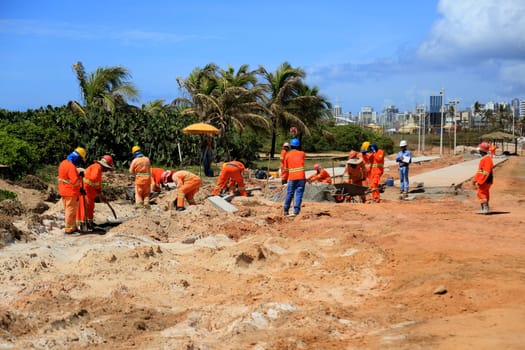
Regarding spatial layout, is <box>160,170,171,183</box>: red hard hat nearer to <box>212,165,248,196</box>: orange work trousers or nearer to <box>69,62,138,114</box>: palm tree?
<box>212,165,248,196</box>: orange work trousers

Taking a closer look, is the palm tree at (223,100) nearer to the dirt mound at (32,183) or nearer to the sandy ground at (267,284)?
the dirt mound at (32,183)

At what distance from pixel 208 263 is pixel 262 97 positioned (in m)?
26.9

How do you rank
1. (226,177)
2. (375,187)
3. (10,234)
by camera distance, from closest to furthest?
(10,234) < (226,177) < (375,187)

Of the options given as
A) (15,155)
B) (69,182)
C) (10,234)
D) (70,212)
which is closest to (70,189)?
(69,182)

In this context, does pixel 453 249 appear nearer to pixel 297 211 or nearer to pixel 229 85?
pixel 297 211

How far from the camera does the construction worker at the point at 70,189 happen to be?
1157 cm

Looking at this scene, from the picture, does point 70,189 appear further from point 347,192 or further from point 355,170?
point 355,170

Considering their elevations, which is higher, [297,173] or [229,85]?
[229,85]

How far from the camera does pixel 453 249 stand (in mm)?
10031

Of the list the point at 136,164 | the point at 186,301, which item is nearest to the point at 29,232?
the point at 136,164

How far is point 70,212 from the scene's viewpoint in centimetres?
1169

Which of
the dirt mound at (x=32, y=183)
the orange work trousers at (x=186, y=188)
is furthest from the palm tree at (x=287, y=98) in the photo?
the orange work trousers at (x=186, y=188)

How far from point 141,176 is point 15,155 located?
5.01 meters

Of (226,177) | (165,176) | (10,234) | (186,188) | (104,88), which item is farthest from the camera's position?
(104,88)
